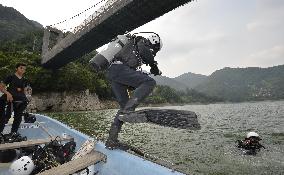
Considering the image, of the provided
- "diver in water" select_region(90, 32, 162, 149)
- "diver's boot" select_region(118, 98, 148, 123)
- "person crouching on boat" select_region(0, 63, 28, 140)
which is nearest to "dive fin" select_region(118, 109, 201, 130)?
"diver's boot" select_region(118, 98, 148, 123)

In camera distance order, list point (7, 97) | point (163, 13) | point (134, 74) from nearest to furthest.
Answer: point (134, 74) → point (7, 97) → point (163, 13)

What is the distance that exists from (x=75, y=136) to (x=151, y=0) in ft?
110

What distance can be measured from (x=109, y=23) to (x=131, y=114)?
43619mm

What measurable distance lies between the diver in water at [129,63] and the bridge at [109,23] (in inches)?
1368

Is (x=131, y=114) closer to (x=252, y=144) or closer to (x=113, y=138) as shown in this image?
(x=113, y=138)

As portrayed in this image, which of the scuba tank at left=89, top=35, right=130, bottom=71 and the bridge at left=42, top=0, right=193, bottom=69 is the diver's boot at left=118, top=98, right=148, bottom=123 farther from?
the bridge at left=42, top=0, right=193, bottom=69

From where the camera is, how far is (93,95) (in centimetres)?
10200

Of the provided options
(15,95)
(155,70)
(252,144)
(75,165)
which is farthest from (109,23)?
(75,165)

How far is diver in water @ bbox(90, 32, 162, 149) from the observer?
541 centimetres

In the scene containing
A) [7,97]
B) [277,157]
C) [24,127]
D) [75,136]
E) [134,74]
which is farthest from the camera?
[277,157]

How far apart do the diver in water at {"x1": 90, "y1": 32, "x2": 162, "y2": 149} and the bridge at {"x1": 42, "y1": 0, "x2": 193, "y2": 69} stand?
34754 mm

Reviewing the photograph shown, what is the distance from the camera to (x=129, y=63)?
546cm

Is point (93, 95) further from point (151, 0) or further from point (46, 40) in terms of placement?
point (151, 0)

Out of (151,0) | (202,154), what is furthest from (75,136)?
(151,0)
